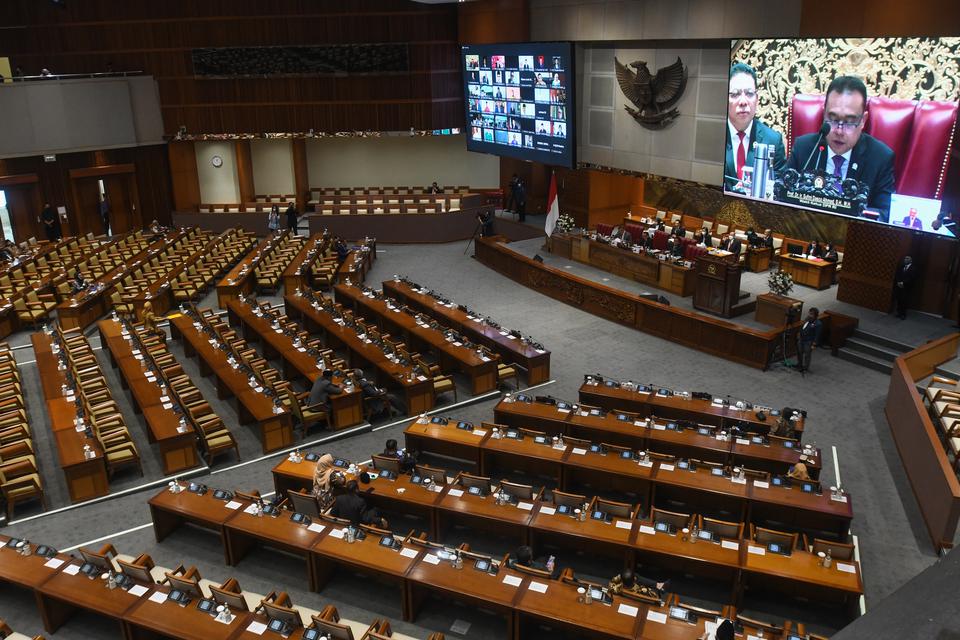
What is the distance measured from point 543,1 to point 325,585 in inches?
615

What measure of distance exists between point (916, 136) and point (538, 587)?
30.8ft

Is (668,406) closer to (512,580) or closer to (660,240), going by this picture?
(512,580)

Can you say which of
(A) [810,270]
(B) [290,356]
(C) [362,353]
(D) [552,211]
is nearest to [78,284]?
(B) [290,356]

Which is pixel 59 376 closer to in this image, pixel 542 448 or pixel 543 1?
pixel 542 448

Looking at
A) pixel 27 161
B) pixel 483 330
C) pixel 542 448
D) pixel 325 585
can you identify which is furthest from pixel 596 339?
pixel 27 161

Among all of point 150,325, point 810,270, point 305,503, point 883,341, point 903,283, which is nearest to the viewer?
point 305,503

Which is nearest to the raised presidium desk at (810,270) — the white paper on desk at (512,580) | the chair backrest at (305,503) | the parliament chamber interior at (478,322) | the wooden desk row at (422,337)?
the parliament chamber interior at (478,322)

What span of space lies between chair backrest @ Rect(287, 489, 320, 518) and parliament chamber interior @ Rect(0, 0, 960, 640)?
2.4 inches

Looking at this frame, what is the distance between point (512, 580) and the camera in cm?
608

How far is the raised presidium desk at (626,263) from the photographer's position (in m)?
14.4

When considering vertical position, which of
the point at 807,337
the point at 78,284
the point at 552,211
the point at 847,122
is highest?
the point at 847,122

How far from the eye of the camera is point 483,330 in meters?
12.7

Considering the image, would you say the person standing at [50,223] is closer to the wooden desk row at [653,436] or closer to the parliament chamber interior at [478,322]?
the parliament chamber interior at [478,322]

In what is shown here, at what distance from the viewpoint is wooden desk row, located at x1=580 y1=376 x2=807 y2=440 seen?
9031mm
